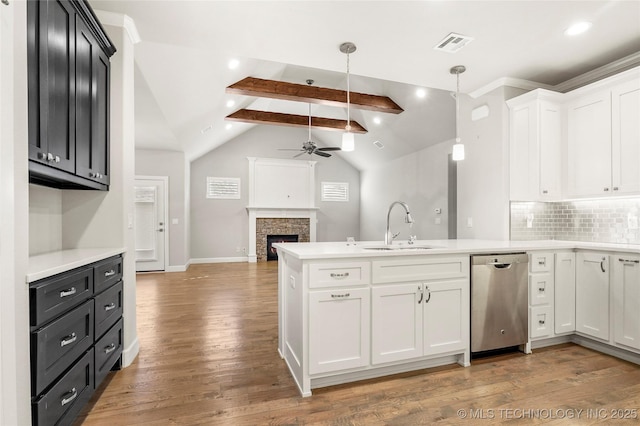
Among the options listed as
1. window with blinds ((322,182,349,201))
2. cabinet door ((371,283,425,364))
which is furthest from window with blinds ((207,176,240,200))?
cabinet door ((371,283,425,364))

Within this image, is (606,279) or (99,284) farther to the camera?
(606,279)

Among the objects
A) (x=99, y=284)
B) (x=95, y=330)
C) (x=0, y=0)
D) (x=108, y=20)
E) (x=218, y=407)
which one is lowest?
(x=218, y=407)

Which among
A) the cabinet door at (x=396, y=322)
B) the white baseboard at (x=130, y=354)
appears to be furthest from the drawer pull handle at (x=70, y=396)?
the cabinet door at (x=396, y=322)

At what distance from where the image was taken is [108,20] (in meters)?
2.38

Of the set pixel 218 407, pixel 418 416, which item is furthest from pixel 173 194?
pixel 418 416

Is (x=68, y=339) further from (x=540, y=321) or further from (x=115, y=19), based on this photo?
(x=540, y=321)

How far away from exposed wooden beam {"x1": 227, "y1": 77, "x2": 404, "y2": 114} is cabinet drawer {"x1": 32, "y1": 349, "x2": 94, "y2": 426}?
3.95 meters

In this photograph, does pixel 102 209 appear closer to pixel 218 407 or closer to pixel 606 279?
pixel 218 407

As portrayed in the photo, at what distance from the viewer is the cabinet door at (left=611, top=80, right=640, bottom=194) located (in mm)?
2684

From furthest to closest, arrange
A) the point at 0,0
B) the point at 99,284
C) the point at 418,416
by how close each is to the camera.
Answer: the point at 99,284 → the point at 418,416 → the point at 0,0

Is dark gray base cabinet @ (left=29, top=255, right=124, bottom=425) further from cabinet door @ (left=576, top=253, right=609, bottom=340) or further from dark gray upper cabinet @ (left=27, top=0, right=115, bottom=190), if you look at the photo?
cabinet door @ (left=576, top=253, right=609, bottom=340)

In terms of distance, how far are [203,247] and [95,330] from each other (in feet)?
20.9

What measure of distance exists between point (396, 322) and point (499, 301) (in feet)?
3.40

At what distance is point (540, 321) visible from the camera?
2801 mm
